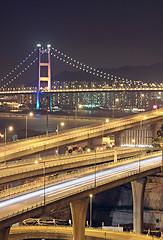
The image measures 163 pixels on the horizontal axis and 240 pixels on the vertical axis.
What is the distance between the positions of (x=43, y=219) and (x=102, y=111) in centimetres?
7073

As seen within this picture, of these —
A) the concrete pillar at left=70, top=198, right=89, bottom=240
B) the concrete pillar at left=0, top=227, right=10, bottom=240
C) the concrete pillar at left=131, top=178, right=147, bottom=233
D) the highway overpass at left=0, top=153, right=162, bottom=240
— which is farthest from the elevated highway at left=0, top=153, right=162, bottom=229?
the concrete pillar at left=131, top=178, right=147, bottom=233

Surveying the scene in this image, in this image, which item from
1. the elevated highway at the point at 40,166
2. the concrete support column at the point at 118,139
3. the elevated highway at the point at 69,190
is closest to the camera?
the elevated highway at the point at 69,190

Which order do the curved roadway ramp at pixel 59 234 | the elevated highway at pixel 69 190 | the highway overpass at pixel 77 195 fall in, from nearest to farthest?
the elevated highway at pixel 69 190, the highway overpass at pixel 77 195, the curved roadway ramp at pixel 59 234

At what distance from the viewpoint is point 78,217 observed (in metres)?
27.9

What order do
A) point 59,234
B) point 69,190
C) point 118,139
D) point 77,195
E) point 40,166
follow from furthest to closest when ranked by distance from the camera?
point 118,139, point 40,166, point 59,234, point 69,190, point 77,195

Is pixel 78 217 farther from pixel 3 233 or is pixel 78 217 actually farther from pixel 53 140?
pixel 53 140

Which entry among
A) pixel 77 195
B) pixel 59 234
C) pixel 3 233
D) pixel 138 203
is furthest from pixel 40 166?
pixel 3 233

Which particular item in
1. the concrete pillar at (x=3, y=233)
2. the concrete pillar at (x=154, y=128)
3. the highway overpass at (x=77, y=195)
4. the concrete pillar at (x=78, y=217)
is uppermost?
the concrete pillar at (x=154, y=128)

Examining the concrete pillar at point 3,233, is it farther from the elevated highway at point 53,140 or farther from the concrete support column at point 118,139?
the concrete support column at point 118,139

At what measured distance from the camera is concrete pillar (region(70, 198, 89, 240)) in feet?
89.9

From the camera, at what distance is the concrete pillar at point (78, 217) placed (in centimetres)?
2741

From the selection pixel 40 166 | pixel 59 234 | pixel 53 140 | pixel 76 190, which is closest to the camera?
pixel 76 190

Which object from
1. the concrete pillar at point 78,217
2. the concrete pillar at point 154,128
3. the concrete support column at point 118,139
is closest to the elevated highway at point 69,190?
the concrete pillar at point 78,217

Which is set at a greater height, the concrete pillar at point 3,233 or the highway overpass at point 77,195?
the highway overpass at point 77,195
